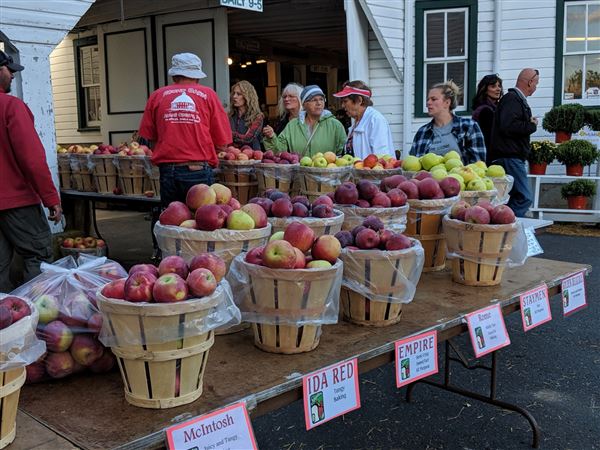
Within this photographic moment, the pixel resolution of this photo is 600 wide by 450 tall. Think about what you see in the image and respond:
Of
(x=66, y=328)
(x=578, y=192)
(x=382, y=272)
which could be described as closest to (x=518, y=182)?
(x=578, y=192)

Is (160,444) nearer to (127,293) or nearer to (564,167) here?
(127,293)

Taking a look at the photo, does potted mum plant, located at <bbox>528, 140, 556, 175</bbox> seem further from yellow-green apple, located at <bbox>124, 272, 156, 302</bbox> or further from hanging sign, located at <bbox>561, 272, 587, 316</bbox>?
yellow-green apple, located at <bbox>124, 272, 156, 302</bbox>

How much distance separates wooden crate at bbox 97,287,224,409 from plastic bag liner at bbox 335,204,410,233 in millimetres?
1188

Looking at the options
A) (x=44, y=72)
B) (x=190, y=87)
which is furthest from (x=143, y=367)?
(x=44, y=72)

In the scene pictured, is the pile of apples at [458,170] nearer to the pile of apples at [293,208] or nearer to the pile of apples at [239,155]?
the pile of apples at [293,208]

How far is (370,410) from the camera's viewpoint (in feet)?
12.0

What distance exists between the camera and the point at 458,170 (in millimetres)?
3455

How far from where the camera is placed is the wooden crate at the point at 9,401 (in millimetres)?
1390

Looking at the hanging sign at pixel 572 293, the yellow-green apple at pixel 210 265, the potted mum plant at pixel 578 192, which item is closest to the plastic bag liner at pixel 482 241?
the hanging sign at pixel 572 293

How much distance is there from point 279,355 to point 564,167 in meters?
8.46

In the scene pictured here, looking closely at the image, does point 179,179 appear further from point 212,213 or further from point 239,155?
point 212,213

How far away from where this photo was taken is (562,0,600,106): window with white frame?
905 centimetres

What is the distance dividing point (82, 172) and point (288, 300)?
4.70 meters

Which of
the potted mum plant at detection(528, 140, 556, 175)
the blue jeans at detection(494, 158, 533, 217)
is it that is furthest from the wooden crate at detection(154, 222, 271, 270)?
the potted mum plant at detection(528, 140, 556, 175)
